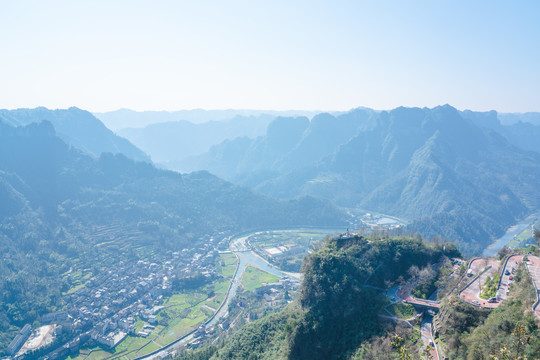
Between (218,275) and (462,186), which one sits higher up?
(462,186)

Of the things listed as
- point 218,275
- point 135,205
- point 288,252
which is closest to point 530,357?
point 218,275

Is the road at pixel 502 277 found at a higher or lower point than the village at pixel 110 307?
higher

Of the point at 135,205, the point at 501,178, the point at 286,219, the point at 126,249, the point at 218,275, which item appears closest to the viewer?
the point at 218,275

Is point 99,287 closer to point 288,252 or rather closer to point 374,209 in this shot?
point 288,252

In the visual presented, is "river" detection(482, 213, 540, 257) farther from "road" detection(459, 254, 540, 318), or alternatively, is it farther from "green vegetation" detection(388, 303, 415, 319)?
"green vegetation" detection(388, 303, 415, 319)

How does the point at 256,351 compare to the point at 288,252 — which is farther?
the point at 288,252

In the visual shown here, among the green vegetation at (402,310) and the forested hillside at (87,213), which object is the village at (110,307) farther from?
the green vegetation at (402,310)

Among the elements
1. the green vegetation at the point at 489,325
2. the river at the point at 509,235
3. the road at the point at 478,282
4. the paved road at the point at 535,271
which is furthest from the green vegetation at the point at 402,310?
the river at the point at 509,235

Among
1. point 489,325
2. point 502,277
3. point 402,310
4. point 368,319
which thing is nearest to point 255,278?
point 368,319
